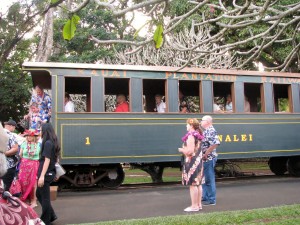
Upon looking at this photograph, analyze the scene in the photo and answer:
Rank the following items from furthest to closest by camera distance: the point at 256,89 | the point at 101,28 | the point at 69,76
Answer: the point at 101,28, the point at 256,89, the point at 69,76

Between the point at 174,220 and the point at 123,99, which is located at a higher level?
the point at 123,99

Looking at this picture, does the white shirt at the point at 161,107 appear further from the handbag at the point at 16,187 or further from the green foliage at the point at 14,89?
the green foliage at the point at 14,89

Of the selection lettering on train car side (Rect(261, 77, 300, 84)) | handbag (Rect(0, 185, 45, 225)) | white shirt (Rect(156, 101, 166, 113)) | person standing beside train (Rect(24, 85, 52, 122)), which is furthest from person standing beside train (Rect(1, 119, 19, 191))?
lettering on train car side (Rect(261, 77, 300, 84))

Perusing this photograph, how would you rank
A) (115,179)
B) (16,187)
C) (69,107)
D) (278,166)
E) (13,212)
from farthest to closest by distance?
(278,166), (115,179), (69,107), (16,187), (13,212)

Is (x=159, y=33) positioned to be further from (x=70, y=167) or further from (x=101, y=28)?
(x=101, y=28)

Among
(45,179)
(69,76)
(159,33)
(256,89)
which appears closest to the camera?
(159,33)

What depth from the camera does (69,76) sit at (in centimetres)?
954

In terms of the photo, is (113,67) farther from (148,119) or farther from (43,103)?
(43,103)

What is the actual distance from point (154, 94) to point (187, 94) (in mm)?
1072

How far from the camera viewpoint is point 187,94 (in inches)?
469

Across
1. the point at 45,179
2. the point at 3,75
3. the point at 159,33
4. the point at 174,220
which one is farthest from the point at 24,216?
the point at 3,75

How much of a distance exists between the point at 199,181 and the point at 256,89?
633 cm

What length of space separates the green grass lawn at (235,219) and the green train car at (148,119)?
13.0ft

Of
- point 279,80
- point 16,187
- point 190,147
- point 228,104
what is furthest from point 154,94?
point 16,187
